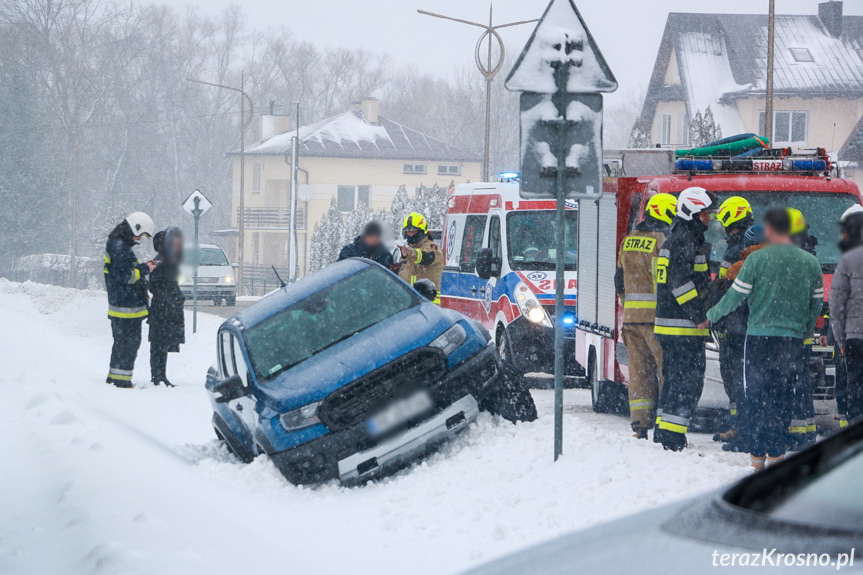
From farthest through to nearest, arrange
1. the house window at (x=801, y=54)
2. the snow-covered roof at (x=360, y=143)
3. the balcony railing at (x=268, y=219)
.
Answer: the balcony railing at (x=268, y=219) < the snow-covered roof at (x=360, y=143) < the house window at (x=801, y=54)

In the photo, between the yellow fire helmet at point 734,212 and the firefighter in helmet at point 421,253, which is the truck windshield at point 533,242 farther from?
the yellow fire helmet at point 734,212

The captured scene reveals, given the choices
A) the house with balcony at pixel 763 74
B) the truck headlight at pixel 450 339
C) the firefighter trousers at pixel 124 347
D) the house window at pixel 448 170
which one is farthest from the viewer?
the house window at pixel 448 170

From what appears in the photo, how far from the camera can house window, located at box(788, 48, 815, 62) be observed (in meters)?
49.9

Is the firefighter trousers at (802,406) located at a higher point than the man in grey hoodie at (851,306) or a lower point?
lower

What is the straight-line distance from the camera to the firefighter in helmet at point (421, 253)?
14031 millimetres


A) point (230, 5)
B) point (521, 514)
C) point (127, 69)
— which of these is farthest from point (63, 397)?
point (230, 5)

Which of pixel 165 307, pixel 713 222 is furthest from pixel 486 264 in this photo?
pixel 165 307

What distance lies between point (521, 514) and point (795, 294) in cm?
247

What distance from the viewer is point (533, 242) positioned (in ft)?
47.5

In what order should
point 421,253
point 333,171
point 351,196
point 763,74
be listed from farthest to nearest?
point 351,196, point 333,171, point 763,74, point 421,253

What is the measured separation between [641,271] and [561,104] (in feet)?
6.56

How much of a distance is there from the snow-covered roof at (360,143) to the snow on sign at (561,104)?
63627 mm

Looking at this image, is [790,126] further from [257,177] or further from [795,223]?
[795,223]

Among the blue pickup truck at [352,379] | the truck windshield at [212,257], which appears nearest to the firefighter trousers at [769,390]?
the blue pickup truck at [352,379]
